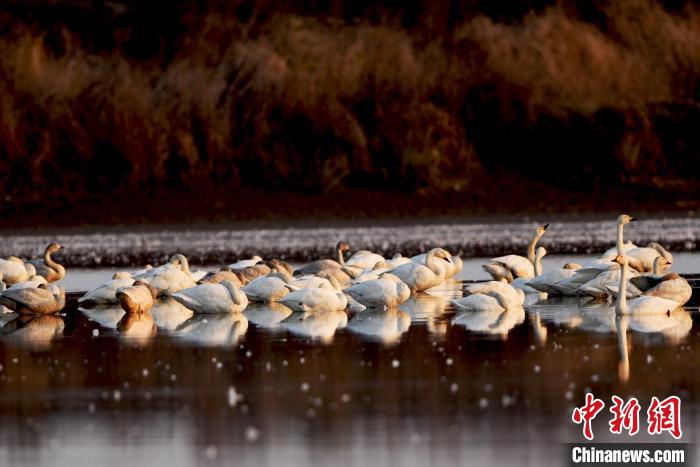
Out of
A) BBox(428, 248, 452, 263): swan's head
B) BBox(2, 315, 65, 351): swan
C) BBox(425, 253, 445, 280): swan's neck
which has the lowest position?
BBox(2, 315, 65, 351): swan

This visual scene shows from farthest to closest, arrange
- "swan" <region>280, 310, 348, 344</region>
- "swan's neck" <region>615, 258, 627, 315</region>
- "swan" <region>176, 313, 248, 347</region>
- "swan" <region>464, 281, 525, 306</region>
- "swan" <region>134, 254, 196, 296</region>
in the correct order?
"swan" <region>134, 254, 196, 296</region> < "swan" <region>464, 281, 525, 306</region> < "swan's neck" <region>615, 258, 627, 315</region> < "swan" <region>280, 310, 348, 344</region> < "swan" <region>176, 313, 248, 347</region>

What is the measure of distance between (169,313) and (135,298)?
1.78 ft

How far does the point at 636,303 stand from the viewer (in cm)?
2003

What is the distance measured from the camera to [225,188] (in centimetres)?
8550

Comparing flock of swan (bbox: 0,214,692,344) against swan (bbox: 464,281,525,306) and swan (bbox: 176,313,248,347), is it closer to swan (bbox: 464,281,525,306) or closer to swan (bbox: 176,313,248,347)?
swan (bbox: 464,281,525,306)

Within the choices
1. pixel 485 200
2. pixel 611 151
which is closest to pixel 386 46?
pixel 611 151

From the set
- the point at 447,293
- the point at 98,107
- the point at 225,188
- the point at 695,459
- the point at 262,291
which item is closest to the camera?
the point at 695,459

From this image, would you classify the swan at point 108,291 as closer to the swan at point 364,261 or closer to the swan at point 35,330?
the swan at point 35,330

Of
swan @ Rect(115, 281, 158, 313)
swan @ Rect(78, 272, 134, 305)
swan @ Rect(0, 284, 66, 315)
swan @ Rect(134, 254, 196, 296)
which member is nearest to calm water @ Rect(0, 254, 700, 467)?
swan @ Rect(115, 281, 158, 313)

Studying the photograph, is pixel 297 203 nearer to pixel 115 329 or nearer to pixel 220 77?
pixel 220 77

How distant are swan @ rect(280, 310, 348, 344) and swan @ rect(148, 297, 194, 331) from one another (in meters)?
1.26

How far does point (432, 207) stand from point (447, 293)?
164 ft

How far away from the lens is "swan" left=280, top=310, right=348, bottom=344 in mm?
18980

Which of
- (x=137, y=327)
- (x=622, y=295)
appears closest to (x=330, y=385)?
(x=622, y=295)
